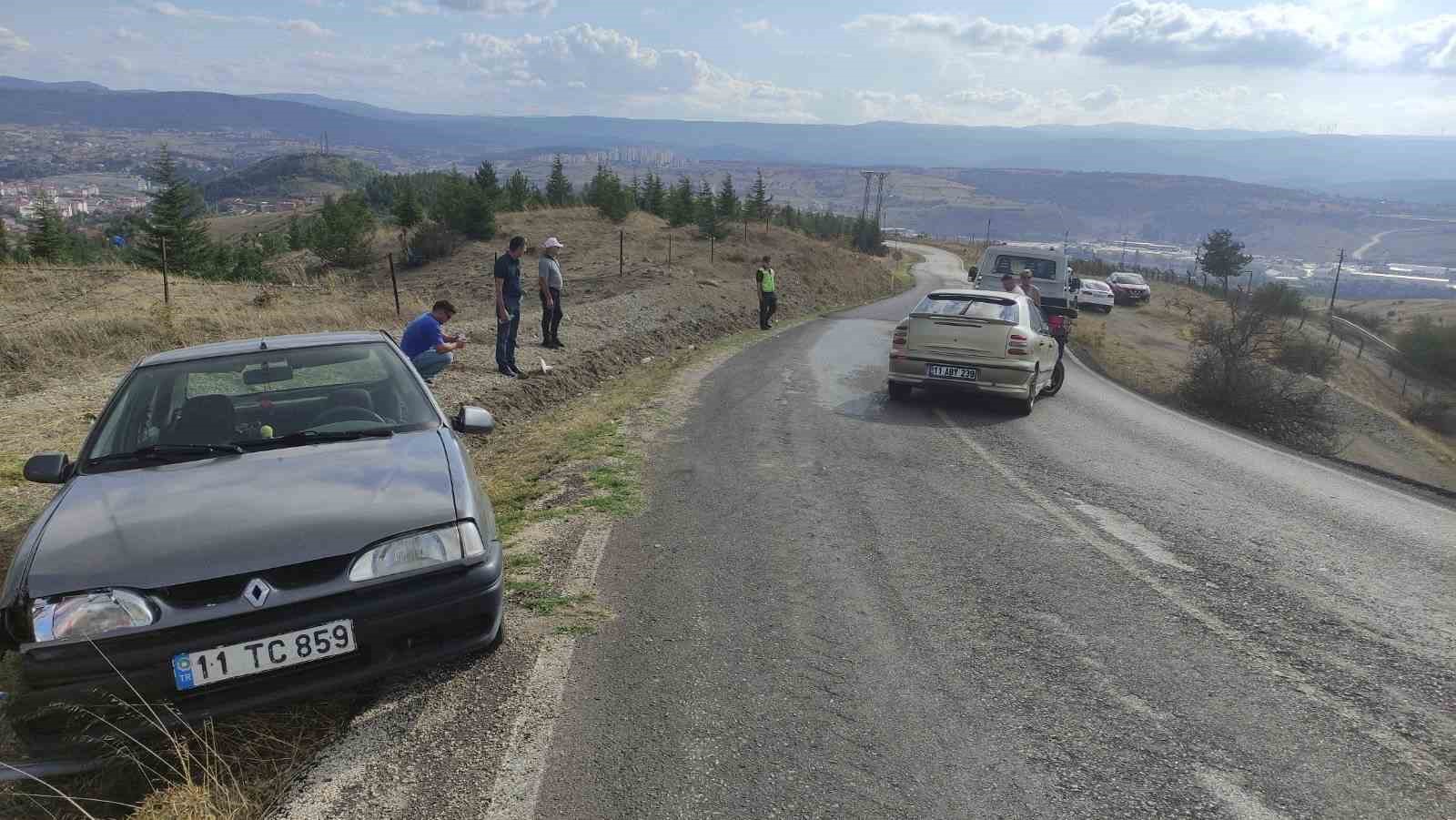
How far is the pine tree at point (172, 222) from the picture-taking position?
31859mm

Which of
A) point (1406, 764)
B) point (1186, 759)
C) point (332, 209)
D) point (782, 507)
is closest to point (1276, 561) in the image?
point (1406, 764)

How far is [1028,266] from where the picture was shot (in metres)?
19.0

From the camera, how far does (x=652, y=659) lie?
3805mm

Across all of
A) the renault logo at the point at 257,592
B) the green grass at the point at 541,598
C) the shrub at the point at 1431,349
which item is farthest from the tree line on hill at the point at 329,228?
the shrub at the point at 1431,349

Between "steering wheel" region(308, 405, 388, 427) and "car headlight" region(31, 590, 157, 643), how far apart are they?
158 centimetres

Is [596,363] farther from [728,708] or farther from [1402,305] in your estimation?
[1402,305]

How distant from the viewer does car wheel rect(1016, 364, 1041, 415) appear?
33.9ft

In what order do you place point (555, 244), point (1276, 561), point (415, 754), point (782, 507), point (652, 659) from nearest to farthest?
point (415, 754) → point (652, 659) → point (1276, 561) → point (782, 507) → point (555, 244)

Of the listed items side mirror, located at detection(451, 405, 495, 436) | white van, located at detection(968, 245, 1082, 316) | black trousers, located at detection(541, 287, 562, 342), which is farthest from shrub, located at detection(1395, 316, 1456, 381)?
side mirror, located at detection(451, 405, 495, 436)

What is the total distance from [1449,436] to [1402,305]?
88876mm

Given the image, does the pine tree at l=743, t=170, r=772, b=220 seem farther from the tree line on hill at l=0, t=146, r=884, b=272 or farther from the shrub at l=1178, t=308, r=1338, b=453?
the shrub at l=1178, t=308, r=1338, b=453

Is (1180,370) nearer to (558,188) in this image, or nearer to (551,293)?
(551,293)

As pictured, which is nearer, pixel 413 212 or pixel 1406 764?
pixel 1406 764

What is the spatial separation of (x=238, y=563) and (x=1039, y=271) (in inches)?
745
